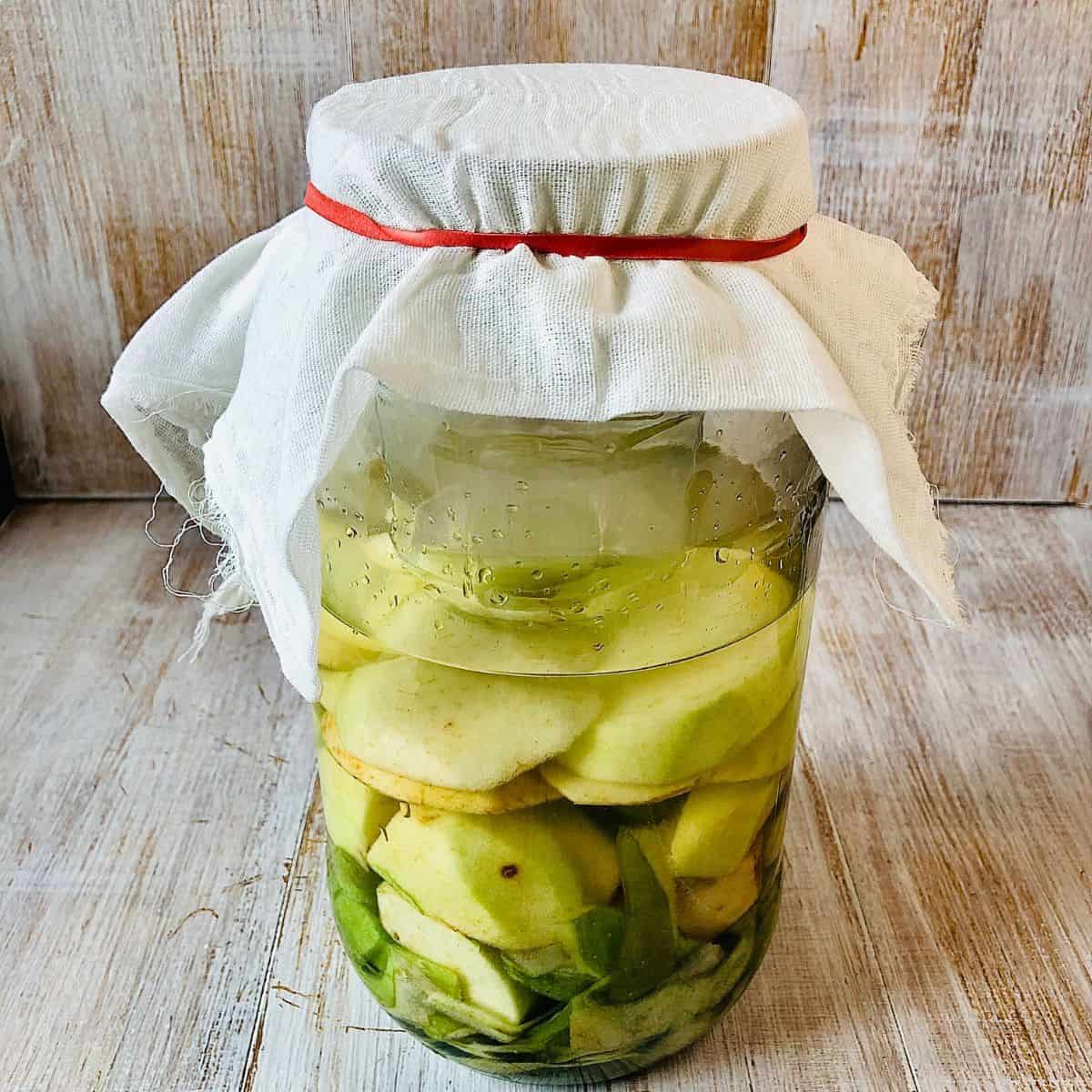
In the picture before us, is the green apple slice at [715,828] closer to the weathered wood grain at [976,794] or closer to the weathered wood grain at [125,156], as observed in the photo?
the weathered wood grain at [976,794]

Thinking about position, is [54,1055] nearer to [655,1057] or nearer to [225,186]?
[655,1057]

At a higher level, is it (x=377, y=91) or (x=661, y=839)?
(x=377, y=91)

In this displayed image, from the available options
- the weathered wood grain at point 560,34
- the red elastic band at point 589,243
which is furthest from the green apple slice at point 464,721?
Result: the weathered wood grain at point 560,34

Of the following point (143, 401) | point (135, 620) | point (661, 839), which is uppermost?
point (143, 401)

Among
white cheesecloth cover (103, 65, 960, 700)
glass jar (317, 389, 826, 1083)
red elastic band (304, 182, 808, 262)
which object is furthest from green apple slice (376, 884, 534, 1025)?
red elastic band (304, 182, 808, 262)

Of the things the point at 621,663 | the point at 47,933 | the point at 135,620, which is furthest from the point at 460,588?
the point at 135,620

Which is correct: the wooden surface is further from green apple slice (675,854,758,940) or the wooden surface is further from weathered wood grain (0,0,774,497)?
weathered wood grain (0,0,774,497)

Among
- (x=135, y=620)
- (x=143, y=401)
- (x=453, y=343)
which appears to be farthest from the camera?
(x=135, y=620)
